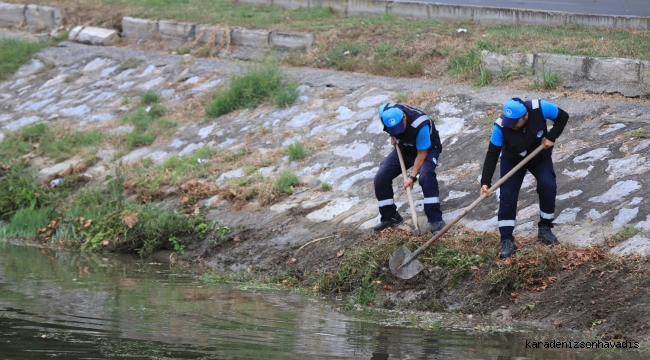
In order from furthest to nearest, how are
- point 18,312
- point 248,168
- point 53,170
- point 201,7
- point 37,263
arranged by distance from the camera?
point 201,7 → point 53,170 → point 248,168 → point 37,263 → point 18,312

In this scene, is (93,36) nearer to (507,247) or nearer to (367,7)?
(367,7)

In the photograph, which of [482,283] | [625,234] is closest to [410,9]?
[625,234]

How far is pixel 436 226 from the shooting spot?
809 cm

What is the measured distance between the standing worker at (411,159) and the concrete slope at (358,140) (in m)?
0.42

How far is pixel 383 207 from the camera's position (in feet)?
27.6

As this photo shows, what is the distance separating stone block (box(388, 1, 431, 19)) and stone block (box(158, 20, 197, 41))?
3.86 metres

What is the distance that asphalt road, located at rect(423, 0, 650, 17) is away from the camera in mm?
12828

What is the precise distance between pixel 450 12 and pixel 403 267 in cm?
786

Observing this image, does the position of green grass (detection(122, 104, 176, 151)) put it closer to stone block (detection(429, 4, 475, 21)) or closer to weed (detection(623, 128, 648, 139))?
stone block (detection(429, 4, 475, 21))

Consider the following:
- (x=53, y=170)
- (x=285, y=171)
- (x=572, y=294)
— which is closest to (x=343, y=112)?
(x=285, y=171)

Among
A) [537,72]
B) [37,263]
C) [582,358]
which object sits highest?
[537,72]

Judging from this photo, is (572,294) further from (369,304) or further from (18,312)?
(18,312)

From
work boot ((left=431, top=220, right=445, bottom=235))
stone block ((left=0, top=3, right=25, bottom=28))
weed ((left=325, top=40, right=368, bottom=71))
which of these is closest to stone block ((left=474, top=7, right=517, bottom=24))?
weed ((left=325, top=40, right=368, bottom=71))

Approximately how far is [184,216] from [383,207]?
2.77 meters
